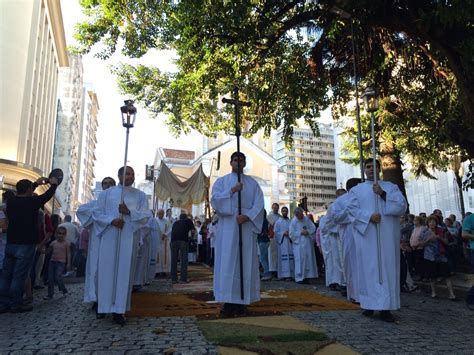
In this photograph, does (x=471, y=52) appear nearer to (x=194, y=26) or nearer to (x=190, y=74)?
(x=194, y=26)

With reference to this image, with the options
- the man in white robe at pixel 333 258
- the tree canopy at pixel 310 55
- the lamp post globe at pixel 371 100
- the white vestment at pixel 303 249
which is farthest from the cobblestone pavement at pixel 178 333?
the white vestment at pixel 303 249

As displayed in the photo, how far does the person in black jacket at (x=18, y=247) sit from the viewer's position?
22.4ft

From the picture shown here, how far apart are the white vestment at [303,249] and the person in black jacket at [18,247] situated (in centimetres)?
668

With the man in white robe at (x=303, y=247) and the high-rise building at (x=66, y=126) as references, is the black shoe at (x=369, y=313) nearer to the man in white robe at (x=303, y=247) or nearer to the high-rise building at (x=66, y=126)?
the man in white robe at (x=303, y=247)

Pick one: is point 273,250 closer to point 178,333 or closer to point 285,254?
point 285,254

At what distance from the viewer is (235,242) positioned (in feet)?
20.3

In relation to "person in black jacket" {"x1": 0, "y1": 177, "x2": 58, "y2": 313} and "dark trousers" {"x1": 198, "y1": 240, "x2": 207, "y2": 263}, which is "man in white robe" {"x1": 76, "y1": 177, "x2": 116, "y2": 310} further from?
"dark trousers" {"x1": 198, "y1": 240, "x2": 207, "y2": 263}

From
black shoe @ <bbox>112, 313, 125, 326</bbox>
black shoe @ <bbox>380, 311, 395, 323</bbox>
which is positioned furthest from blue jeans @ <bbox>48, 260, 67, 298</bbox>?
black shoe @ <bbox>380, 311, 395, 323</bbox>

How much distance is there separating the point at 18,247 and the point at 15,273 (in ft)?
1.32

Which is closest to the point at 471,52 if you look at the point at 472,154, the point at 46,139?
the point at 472,154

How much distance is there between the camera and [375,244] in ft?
19.6

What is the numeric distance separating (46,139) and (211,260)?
24.0m

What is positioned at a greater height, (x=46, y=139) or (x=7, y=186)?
(x=46, y=139)

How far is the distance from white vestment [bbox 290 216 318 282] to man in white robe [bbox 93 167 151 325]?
6139mm
